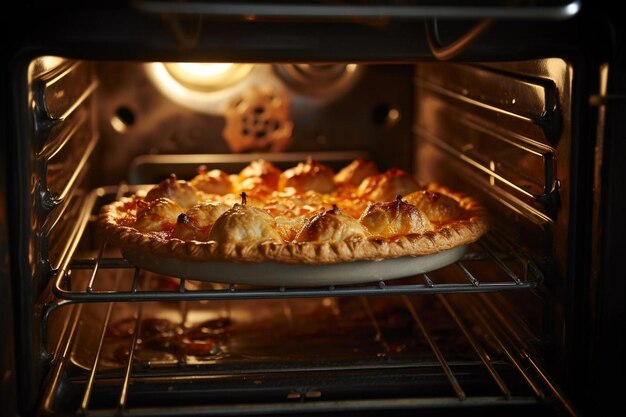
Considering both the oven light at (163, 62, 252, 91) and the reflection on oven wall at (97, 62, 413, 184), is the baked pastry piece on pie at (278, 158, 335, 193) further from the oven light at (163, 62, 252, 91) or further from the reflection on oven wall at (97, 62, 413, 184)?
the oven light at (163, 62, 252, 91)

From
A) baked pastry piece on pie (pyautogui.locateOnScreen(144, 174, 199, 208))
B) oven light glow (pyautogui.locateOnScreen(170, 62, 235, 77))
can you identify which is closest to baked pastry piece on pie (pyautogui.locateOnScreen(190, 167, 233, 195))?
baked pastry piece on pie (pyautogui.locateOnScreen(144, 174, 199, 208))

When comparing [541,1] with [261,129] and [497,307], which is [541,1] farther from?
[261,129]

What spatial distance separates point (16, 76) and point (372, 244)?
3.05 ft

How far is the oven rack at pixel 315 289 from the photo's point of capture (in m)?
1.88

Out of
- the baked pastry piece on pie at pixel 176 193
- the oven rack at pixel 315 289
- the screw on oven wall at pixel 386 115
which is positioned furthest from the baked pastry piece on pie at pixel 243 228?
the screw on oven wall at pixel 386 115

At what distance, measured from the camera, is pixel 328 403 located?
1.83 meters

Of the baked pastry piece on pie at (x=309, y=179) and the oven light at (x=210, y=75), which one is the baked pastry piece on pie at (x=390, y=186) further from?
the oven light at (x=210, y=75)

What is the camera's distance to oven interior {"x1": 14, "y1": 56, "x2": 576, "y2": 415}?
1932mm

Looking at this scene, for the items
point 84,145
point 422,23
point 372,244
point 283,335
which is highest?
point 422,23

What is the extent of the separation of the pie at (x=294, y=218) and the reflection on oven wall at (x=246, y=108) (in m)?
0.31

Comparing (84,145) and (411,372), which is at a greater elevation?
(84,145)

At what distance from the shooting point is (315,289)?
2.18 meters

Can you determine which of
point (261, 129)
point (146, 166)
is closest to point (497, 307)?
point (261, 129)

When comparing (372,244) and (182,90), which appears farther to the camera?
(182,90)
